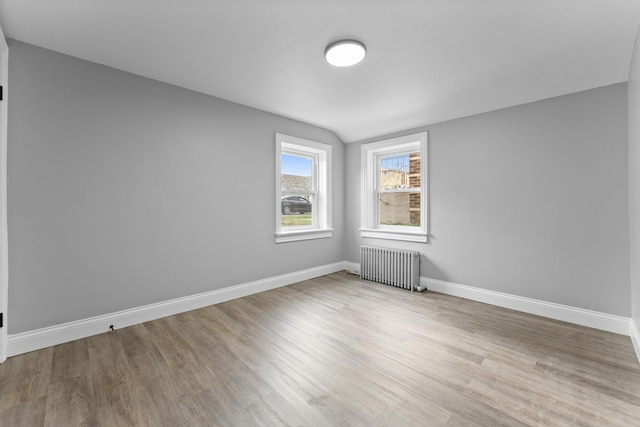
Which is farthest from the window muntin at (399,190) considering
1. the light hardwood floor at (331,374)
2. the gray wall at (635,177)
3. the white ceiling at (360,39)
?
the gray wall at (635,177)

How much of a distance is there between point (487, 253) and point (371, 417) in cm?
271

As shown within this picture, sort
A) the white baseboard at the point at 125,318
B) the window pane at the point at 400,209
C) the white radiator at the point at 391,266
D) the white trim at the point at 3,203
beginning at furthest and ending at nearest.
Answer: 1. the window pane at the point at 400,209
2. the white radiator at the point at 391,266
3. the white baseboard at the point at 125,318
4. the white trim at the point at 3,203

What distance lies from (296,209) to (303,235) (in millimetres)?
484

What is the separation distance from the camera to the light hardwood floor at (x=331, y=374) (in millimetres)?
1541

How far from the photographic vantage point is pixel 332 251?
4812 millimetres

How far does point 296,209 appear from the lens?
14.6 ft

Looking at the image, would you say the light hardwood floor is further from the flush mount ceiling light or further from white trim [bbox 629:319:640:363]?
the flush mount ceiling light

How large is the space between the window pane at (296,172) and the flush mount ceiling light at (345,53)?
2.06 m

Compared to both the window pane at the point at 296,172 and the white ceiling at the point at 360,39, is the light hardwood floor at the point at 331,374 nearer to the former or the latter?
the window pane at the point at 296,172

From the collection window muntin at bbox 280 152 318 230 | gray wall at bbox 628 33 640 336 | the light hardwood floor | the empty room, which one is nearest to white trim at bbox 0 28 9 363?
the empty room

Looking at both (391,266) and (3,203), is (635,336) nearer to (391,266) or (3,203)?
(391,266)

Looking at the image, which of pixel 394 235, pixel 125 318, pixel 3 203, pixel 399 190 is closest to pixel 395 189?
pixel 399 190

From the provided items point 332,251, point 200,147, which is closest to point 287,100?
point 200,147

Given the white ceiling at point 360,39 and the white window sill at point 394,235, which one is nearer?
the white ceiling at point 360,39
